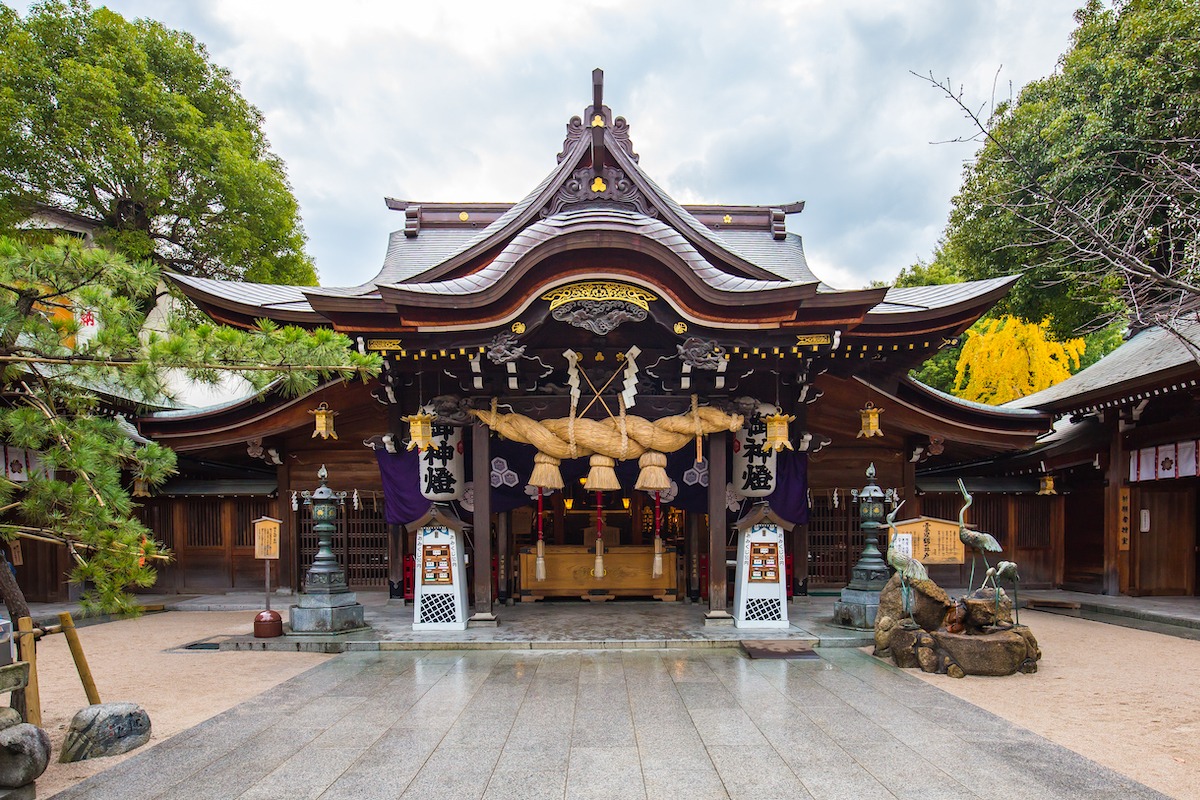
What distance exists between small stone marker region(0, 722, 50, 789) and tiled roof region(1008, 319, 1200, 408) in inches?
503

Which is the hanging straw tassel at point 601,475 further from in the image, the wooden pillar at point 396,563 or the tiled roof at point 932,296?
the tiled roof at point 932,296

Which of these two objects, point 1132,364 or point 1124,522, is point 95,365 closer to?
point 1124,522

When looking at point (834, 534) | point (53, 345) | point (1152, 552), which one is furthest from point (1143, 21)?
point (53, 345)

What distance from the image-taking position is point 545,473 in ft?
28.0

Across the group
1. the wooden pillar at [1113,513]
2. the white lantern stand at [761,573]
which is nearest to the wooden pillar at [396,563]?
the white lantern stand at [761,573]

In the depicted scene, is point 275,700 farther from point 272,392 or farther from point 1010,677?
point 1010,677

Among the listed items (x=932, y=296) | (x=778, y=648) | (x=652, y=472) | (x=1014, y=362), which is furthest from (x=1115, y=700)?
(x=1014, y=362)

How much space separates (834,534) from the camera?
11781 mm

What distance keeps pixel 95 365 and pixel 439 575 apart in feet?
16.1

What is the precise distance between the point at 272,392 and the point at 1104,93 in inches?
593

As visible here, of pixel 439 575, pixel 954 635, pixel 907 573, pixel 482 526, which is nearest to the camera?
pixel 954 635

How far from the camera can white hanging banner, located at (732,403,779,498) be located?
30.8 feet

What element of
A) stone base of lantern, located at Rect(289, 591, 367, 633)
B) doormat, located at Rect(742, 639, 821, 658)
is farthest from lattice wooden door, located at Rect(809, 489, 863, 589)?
stone base of lantern, located at Rect(289, 591, 367, 633)

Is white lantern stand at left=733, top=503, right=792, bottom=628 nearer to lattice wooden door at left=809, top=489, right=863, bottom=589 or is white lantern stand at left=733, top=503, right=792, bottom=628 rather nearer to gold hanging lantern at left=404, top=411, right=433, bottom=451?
lattice wooden door at left=809, top=489, right=863, bottom=589
